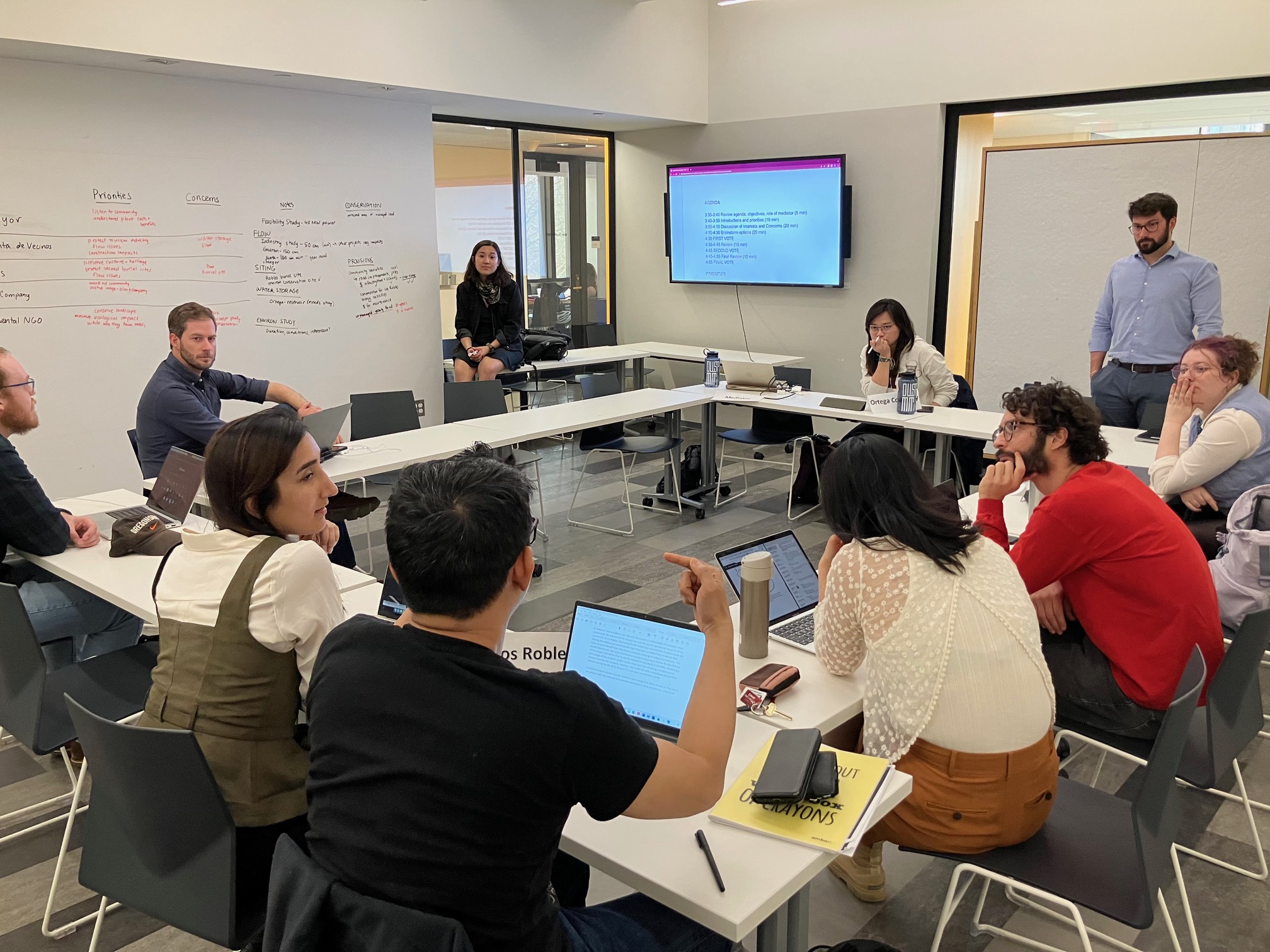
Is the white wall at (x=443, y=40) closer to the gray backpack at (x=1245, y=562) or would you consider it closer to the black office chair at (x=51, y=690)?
the black office chair at (x=51, y=690)

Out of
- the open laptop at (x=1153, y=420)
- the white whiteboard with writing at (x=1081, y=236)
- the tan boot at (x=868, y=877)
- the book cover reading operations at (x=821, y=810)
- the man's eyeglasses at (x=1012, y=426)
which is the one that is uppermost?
the white whiteboard with writing at (x=1081, y=236)

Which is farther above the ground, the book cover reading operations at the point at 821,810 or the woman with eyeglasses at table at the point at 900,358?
the woman with eyeglasses at table at the point at 900,358

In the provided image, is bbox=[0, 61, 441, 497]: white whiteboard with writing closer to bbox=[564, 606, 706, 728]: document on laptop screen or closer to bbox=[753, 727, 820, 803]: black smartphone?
bbox=[564, 606, 706, 728]: document on laptop screen

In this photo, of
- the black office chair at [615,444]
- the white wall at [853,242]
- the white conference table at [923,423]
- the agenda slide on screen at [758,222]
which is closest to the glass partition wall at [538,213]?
the white wall at [853,242]

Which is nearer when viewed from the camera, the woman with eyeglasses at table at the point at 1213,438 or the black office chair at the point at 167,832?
the black office chair at the point at 167,832

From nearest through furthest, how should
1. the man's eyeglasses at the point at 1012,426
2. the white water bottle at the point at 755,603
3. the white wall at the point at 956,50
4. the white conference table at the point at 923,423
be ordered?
1. the white water bottle at the point at 755,603
2. the man's eyeglasses at the point at 1012,426
3. the white conference table at the point at 923,423
4. the white wall at the point at 956,50

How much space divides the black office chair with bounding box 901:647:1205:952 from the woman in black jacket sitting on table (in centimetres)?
558

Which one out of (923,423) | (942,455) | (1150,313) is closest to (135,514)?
(923,423)

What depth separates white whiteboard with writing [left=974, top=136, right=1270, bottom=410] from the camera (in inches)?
232

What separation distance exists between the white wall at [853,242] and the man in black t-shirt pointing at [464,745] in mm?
6446

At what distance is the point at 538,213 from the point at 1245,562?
659 centimetres

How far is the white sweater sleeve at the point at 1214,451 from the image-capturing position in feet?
11.2

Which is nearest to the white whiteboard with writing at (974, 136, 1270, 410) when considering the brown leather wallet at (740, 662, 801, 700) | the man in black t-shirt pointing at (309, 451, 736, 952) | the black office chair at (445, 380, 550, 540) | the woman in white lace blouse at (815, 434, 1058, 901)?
the black office chair at (445, 380, 550, 540)

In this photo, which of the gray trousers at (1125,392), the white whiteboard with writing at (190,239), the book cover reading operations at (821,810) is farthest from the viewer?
the gray trousers at (1125,392)
